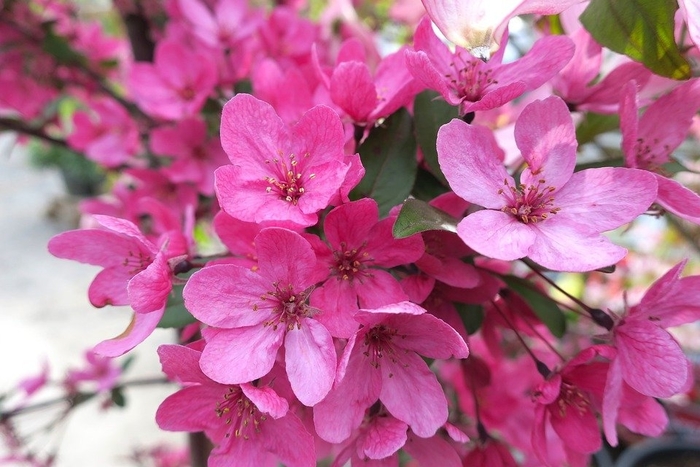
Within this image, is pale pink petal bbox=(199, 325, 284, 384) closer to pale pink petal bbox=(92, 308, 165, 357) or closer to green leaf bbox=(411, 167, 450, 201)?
pale pink petal bbox=(92, 308, 165, 357)

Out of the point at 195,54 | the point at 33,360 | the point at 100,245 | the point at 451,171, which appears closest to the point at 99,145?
the point at 195,54

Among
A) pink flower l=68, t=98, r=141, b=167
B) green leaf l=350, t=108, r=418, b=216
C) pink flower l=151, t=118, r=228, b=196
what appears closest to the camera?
green leaf l=350, t=108, r=418, b=216

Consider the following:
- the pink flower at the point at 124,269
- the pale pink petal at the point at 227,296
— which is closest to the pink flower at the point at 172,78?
the pink flower at the point at 124,269

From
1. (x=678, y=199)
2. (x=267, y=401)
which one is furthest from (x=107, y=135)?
(x=678, y=199)

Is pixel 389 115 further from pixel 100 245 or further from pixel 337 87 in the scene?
pixel 100 245

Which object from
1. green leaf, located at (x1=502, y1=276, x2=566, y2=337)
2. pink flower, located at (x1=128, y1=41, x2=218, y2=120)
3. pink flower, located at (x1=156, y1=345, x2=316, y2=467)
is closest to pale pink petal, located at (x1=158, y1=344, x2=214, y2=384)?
pink flower, located at (x1=156, y1=345, x2=316, y2=467)

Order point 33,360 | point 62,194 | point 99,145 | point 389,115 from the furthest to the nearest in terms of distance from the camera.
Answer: point 62,194, point 33,360, point 99,145, point 389,115

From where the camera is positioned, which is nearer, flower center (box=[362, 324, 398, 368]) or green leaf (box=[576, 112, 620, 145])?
flower center (box=[362, 324, 398, 368])

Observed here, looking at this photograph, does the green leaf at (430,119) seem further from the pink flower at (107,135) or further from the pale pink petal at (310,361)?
the pink flower at (107,135)
